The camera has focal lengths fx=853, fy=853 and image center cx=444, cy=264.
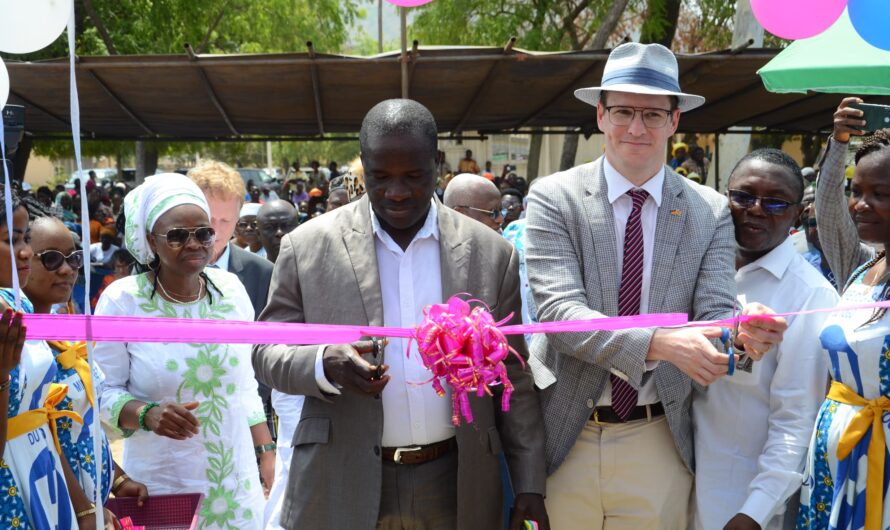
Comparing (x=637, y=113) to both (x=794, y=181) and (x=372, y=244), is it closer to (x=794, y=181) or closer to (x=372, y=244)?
(x=794, y=181)

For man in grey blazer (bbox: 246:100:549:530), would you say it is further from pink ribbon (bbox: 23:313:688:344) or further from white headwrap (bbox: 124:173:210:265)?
white headwrap (bbox: 124:173:210:265)

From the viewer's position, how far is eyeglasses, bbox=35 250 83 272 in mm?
3268

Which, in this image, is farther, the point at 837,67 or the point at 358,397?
the point at 837,67

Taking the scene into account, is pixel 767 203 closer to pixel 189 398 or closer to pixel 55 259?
pixel 189 398

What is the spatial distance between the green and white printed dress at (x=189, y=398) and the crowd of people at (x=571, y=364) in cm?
10

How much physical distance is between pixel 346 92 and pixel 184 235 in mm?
6596

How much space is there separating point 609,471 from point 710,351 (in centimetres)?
70

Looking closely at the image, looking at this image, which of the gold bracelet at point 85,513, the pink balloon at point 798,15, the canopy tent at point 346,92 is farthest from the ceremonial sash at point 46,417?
the canopy tent at point 346,92

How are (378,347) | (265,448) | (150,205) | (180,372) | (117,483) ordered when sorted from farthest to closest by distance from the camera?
(265,448)
(150,205)
(180,372)
(117,483)
(378,347)

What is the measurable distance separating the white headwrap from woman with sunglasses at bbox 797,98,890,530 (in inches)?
105

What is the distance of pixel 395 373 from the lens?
116 inches

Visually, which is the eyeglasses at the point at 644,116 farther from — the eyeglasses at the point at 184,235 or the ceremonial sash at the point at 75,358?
the ceremonial sash at the point at 75,358

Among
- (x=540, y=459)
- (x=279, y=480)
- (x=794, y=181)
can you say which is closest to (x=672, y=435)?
(x=540, y=459)

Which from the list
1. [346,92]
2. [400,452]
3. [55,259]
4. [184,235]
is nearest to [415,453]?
[400,452]
